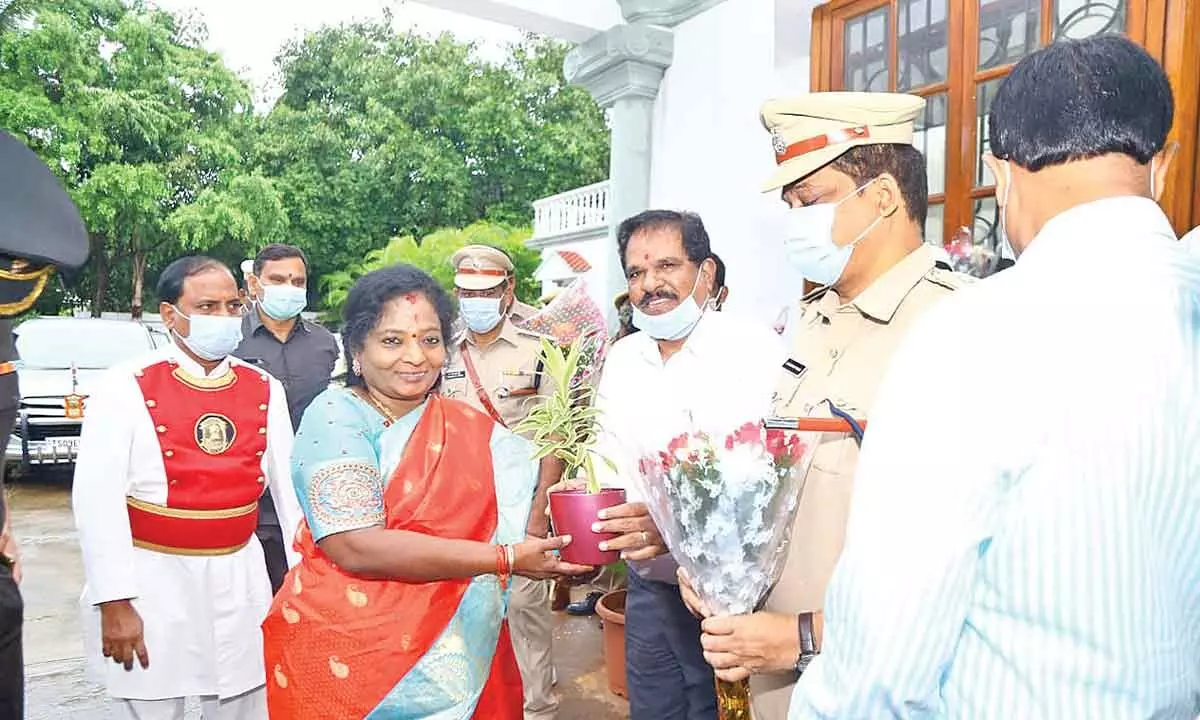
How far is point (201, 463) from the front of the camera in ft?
9.38

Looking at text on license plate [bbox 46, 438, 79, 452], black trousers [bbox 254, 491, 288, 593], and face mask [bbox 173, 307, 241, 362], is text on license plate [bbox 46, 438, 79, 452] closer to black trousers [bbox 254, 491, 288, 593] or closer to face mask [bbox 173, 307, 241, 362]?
black trousers [bbox 254, 491, 288, 593]

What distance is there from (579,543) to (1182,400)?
1220 mm

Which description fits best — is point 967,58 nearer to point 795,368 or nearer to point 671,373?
point 671,373

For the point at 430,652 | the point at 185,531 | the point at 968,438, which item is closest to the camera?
the point at 968,438

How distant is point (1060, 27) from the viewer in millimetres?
3373

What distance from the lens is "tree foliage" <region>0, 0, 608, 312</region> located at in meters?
16.0

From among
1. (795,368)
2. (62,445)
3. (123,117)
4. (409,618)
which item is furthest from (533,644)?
(123,117)

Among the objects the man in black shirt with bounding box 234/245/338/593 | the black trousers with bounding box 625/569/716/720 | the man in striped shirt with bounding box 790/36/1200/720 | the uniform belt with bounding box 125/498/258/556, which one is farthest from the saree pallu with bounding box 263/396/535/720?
the man in black shirt with bounding box 234/245/338/593

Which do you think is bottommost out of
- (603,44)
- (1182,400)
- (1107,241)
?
(1182,400)

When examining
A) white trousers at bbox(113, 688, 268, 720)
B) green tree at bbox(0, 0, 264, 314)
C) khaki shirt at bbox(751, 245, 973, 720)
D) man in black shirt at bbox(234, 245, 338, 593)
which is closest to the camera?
khaki shirt at bbox(751, 245, 973, 720)

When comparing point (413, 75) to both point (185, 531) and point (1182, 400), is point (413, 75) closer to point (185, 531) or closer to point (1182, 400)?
point (185, 531)

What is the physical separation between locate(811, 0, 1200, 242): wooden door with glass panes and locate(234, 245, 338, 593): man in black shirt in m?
3.05

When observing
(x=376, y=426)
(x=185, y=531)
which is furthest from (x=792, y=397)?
(x=185, y=531)

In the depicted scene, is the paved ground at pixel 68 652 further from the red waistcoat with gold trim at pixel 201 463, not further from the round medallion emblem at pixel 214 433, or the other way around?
the round medallion emblem at pixel 214 433
